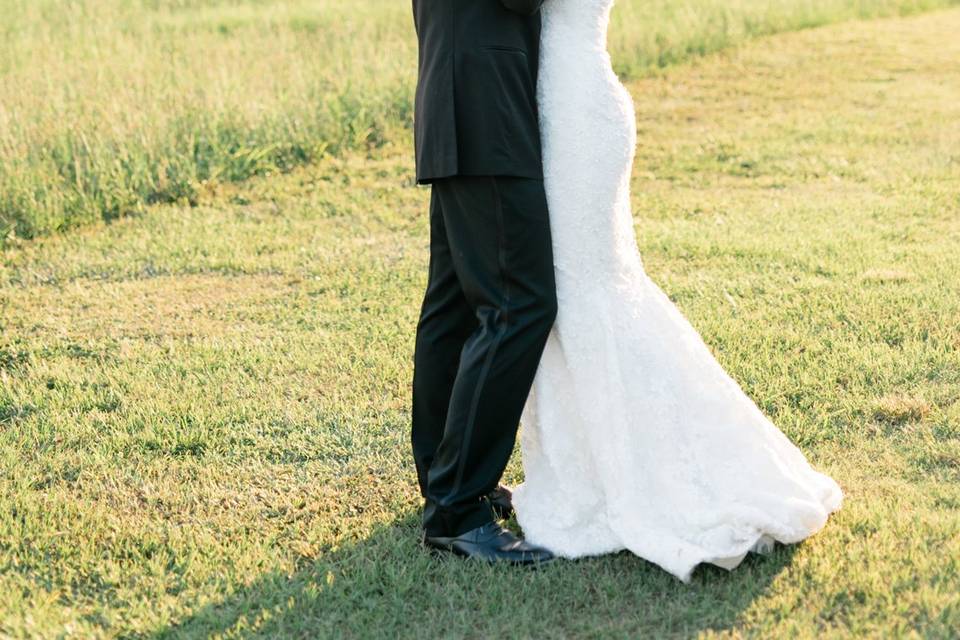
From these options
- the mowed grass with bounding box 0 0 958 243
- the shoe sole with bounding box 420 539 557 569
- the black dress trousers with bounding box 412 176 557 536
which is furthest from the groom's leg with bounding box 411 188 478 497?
the mowed grass with bounding box 0 0 958 243

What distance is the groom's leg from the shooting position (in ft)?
11.7

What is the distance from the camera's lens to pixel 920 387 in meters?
4.70

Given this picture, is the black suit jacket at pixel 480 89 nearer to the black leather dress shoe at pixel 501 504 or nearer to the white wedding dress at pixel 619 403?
the white wedding dress at pixel 619 403

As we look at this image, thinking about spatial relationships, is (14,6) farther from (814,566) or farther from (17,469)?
(814,566)

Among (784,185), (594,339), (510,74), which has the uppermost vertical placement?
(510,74)

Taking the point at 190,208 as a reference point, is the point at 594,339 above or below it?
above

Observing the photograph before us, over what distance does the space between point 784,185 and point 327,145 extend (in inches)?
123

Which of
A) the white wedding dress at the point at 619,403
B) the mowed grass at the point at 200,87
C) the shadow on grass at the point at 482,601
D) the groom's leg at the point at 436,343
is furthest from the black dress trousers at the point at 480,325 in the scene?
the mowed grass at the point at 200,87

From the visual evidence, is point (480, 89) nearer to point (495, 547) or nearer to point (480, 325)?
point (480, 325)

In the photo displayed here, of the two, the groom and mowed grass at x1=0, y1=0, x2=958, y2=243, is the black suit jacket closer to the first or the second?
the groom

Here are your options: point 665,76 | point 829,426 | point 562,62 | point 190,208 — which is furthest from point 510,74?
point 665,76

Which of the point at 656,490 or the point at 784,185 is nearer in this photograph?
the point at 656,490

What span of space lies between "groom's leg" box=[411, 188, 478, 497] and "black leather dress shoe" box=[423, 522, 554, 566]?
21 centimetres

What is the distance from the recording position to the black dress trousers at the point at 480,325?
3312 millimetres
